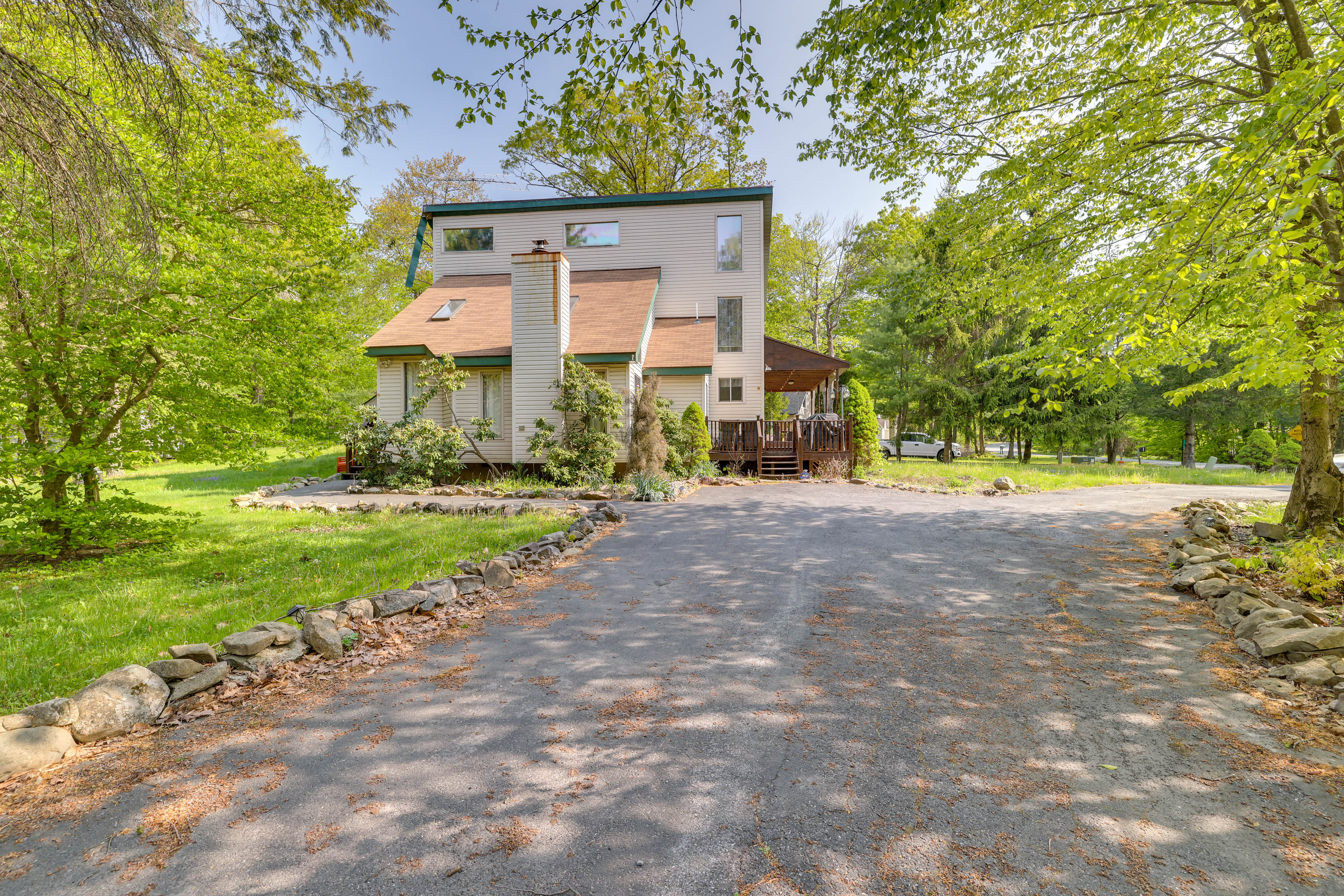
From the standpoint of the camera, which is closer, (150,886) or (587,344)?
(150,886)

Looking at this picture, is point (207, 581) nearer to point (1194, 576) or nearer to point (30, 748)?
point (30, 748)

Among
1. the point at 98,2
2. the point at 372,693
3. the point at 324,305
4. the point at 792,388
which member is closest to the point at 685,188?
the point at 792,388

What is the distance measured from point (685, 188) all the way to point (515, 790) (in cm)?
2836

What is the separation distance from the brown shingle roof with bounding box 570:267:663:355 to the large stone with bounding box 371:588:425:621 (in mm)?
9061

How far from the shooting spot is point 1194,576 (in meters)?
5.36

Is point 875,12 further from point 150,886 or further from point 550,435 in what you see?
point 550,435

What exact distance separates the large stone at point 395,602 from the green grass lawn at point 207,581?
589 mm

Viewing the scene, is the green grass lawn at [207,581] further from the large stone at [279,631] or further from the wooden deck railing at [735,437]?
the wooden deck railing at [735,437]

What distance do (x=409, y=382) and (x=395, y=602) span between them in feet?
37.7

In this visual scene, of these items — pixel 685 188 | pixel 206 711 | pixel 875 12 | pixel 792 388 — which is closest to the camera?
pixel 206 711

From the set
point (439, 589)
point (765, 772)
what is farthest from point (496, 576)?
point (765, 772)

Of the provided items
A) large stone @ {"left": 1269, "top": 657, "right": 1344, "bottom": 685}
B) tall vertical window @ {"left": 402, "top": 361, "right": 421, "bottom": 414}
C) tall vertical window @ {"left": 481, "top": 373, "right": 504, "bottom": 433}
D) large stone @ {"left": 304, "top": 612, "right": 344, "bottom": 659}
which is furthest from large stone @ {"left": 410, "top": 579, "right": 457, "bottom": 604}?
tall vertical window @ {"left": 402, "top": 361, "right": 421, "bottom": 414}

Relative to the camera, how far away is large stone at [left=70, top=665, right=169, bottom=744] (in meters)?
2.96

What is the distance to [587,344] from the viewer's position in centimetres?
1375
